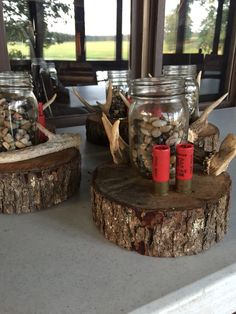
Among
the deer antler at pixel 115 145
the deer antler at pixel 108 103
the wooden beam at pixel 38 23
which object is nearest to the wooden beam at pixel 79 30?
the wooden beam at pixel 38 23

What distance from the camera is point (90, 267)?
1.55ft

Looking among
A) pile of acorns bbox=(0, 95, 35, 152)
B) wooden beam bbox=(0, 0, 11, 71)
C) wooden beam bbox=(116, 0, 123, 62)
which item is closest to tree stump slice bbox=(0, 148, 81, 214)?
pile of acorns bbox=(0, 95, 35, 152)

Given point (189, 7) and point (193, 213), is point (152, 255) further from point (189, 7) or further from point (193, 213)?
point (189, 7)

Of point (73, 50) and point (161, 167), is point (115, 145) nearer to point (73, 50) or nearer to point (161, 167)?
point (161, 167)

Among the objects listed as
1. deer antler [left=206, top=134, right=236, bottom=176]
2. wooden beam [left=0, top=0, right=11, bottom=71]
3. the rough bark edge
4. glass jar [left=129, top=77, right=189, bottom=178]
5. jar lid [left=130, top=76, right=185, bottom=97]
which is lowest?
the rough bark edge

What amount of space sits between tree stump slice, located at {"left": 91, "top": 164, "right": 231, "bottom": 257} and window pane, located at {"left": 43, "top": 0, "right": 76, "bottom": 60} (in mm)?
691

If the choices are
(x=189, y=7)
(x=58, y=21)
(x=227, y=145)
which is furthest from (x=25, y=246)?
(x=189, y=7)

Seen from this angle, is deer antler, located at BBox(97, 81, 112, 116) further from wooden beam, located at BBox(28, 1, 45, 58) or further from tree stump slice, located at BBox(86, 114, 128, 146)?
wooden beam, located at BBox(28, 1, 45, 58)

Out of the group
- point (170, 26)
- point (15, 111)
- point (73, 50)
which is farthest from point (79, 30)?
point (15, 111)

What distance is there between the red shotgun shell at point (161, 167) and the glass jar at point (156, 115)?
6 centimetres

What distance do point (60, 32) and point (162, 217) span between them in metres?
0.83

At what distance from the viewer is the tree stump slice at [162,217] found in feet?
1.55

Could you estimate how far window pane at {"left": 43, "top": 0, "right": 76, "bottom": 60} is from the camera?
1038 millimetres

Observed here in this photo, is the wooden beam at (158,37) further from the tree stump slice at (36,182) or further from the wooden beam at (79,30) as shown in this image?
the tree stump slice at (36,182)
